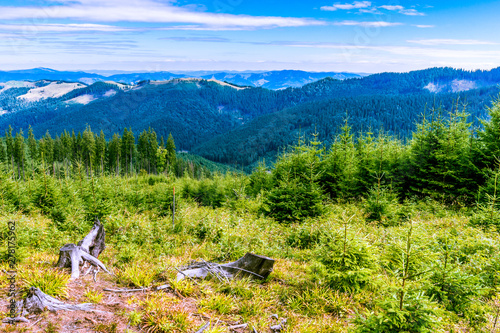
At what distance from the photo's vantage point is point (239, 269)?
7.86 m

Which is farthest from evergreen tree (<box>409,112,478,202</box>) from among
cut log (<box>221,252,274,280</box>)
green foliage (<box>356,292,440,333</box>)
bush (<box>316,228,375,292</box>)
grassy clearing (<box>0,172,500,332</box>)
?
green foliage (<box>356,292,440,333</box>)

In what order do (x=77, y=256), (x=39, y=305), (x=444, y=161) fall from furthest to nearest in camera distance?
(x=444, y=161) < (x=77, y=256) < (x=39, y=305)

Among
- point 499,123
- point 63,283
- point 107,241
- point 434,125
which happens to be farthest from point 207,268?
point 499,123

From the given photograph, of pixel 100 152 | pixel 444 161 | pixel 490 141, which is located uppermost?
pixel 490 141

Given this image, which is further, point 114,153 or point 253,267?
point 114,153

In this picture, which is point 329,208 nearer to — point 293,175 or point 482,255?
point 293,175

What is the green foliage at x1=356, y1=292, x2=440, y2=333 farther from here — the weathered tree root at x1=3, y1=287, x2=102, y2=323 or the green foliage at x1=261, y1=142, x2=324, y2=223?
the green foliage at x1=261, y1=142, x2=324, y2=223

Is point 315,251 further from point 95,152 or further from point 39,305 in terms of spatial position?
point 95,152

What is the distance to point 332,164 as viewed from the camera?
70.0 ft


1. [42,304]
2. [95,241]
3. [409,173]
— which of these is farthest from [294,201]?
[42,304]

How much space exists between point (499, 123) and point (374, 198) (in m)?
9.22

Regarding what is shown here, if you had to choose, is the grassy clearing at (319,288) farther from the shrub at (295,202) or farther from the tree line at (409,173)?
the tree line at (409,173)

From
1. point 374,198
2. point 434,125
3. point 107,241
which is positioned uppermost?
point 434,125

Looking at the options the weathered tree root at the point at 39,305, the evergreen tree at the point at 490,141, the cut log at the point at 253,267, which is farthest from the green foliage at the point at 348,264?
the evergreen tree at the point at 490,141
